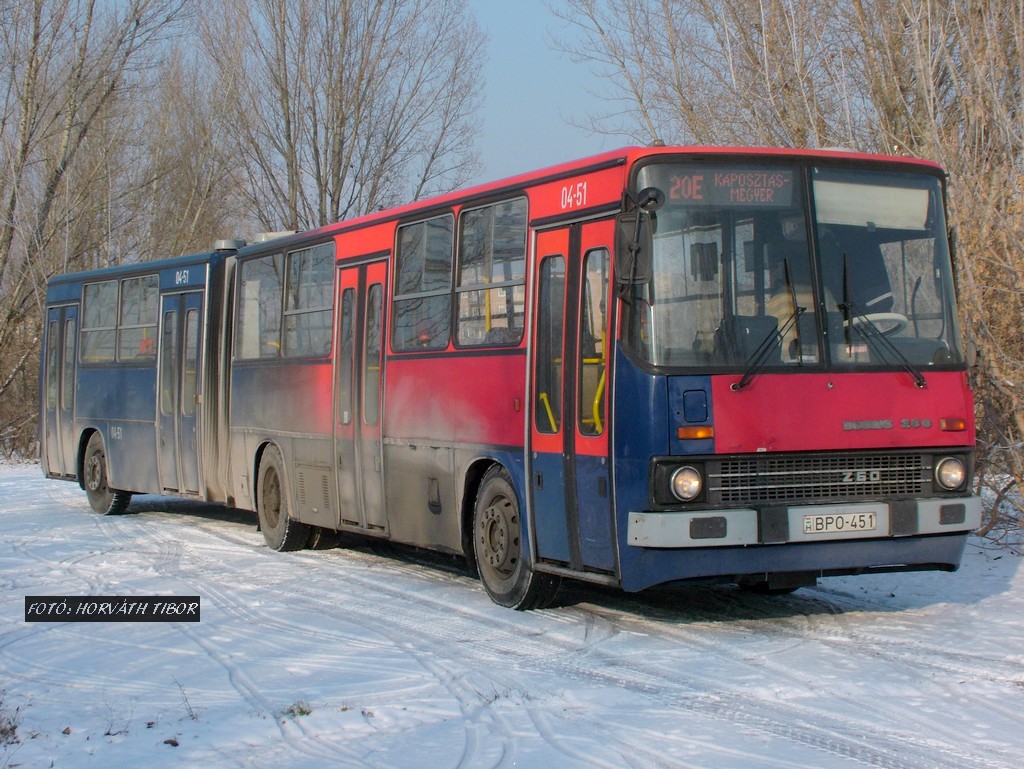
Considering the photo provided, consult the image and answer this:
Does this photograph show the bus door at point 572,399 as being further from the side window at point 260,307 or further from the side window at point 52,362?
the side window at point 52,362

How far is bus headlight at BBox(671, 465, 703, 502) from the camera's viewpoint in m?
8.55

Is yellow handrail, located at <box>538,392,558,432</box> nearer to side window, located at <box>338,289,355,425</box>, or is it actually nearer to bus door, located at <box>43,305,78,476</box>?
side window, located at <box>338,289,355,425</box>

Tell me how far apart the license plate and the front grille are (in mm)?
131

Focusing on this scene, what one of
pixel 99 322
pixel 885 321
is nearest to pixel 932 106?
pixel 885 321

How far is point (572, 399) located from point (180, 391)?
30.2ft

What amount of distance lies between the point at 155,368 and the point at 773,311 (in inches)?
439

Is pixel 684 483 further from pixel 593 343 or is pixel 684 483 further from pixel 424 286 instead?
pixel 424 286

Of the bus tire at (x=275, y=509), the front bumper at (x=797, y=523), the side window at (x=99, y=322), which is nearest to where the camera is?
the front bumper at (x=797, y=523)

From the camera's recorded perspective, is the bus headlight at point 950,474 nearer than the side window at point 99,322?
Yes

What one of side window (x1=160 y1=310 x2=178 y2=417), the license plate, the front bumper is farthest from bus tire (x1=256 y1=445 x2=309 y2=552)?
the license plate

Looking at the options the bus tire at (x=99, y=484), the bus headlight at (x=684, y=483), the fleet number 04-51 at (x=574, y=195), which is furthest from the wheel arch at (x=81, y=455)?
the bus headlight at (x=684, y=483)

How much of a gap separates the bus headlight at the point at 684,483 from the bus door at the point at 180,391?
32.1 ft

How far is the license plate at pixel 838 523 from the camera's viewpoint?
340 inches

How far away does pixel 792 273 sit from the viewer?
8969 mm
